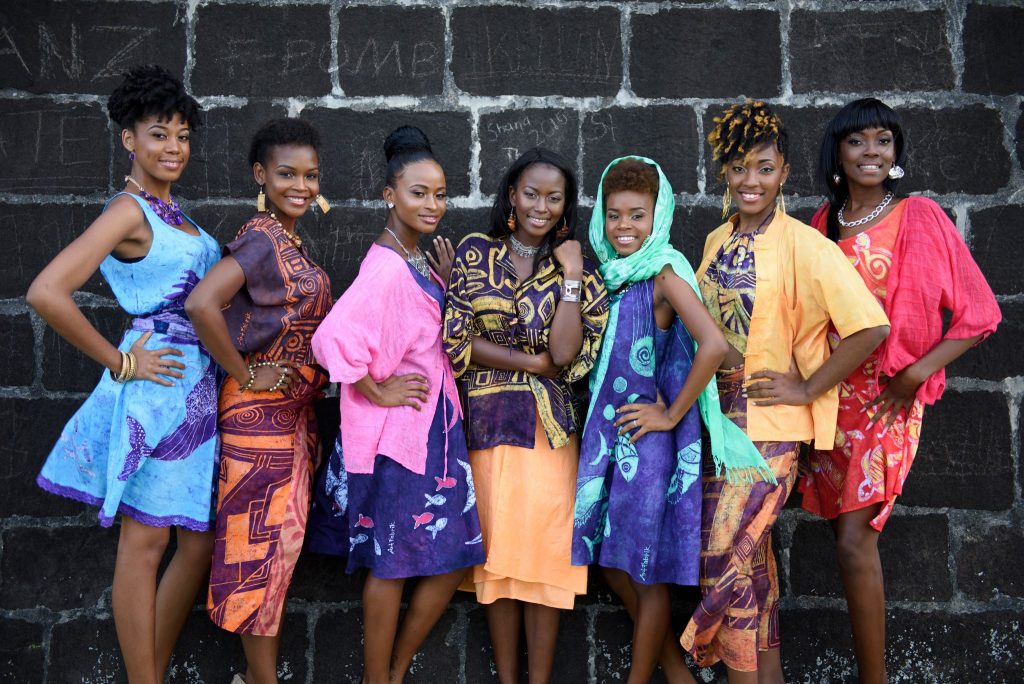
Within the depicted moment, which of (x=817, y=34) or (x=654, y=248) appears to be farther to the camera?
(x=817, y=34)

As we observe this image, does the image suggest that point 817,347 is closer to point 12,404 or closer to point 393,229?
point 393,229

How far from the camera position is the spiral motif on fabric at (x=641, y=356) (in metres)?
3.27

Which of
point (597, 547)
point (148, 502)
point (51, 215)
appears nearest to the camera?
point (148, 502)

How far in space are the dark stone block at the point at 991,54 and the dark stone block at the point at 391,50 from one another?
90.7 inches

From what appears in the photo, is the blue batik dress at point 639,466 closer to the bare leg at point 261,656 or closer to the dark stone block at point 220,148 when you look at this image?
the bare leg at point 261,656

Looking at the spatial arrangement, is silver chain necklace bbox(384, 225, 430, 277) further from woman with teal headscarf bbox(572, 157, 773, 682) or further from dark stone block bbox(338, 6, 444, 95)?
dark stone block bbox(338, 6, 444, 95)

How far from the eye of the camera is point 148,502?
3.12 metres

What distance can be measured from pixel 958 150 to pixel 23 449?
4241 mm

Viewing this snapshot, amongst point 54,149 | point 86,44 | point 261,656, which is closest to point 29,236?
point 54,149

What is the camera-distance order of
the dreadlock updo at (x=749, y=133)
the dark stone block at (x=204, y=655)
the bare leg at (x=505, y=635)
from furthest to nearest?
the dark stone block at (x=204, y=655) → the bare leg at (x=505, y=635) → the dreadlock updo at (x=749, y=133)

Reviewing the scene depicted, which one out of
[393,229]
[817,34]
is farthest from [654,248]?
[817,34]

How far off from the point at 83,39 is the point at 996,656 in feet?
15.6

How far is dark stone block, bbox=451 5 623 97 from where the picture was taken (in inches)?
152

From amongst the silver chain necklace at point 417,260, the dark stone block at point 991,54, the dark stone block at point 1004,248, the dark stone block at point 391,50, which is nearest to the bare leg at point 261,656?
the silver chain necklace at point 417,260
